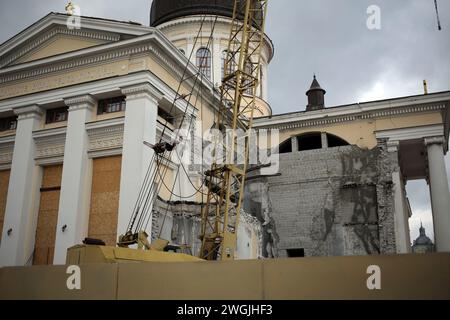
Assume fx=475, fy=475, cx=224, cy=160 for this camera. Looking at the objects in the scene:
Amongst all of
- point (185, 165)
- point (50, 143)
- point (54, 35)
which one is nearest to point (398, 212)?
point (185, 165)

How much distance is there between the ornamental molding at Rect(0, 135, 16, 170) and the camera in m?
21.8

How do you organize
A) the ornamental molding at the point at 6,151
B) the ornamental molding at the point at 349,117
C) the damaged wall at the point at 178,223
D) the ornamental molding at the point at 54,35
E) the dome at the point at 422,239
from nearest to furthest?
the damaged wall at the point at 178,223
the ornamental molding at the point at 54,35
the ornamental molding at the point at 6,151
the ornamental molding at the point at 349,117
the dome at the point at 422,239

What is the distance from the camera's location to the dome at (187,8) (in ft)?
100

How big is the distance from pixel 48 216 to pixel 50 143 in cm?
320

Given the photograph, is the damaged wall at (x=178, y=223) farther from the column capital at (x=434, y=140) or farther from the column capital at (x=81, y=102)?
the column capital at (x=434, y=140)

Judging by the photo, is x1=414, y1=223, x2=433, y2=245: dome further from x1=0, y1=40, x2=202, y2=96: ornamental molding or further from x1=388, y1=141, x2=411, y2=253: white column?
x1=0, y1=40, x2=202, y2=96: ornamental molding

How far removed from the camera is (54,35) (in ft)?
70.9

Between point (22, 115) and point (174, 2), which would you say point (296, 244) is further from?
point (174, 2)

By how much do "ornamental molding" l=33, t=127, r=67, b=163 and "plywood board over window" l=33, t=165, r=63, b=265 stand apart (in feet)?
1.77

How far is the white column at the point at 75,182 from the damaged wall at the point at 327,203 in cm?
1056

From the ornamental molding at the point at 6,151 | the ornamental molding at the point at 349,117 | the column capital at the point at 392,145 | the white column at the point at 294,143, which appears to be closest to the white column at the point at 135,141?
the ornamental molding at the point at 6,151

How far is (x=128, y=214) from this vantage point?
56.5 feet

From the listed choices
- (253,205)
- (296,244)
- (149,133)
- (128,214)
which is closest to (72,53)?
(149,133)

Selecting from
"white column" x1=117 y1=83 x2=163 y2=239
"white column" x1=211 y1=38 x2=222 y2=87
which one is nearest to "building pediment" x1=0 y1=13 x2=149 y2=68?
"white column" x1=117 y1=83 x2=163 y2=239
